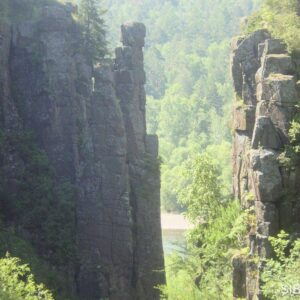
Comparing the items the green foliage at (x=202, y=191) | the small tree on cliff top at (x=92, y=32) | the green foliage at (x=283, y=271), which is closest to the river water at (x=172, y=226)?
the small tree on cliff top at (x=92, y=32)

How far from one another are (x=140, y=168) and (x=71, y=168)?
6209mm

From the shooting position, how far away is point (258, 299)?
27.5m

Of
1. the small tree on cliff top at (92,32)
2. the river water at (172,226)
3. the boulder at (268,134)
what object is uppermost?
the small tree on cliff top at (92,32)

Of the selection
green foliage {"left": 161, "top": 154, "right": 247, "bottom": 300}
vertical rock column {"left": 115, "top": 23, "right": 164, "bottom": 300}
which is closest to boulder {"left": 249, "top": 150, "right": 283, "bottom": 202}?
green foliage {"left": 161, "top": 154, "right": 247, "bottom": 300}

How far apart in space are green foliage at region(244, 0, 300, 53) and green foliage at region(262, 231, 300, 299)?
9.54 meters

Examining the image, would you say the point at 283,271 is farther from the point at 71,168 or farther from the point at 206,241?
the point at 71,168

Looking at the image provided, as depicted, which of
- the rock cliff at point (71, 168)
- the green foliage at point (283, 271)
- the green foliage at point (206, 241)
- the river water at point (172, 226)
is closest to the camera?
the green foliage at point (283, 271)

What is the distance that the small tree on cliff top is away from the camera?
173ft

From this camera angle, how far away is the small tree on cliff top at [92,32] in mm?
52844

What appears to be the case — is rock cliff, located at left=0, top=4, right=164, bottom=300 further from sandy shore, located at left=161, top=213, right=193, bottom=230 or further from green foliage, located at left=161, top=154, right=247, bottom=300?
sandy shore, located at left=161, top=213, right=193, bottom=230

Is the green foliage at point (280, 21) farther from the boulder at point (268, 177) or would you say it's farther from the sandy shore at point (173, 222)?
the sandy shore at point (173, 222)

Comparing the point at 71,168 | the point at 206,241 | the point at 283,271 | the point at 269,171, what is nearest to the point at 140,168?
the point at 71,168

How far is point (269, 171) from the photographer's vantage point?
28.0 meters

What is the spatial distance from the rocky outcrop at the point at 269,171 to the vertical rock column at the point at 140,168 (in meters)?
20.0
